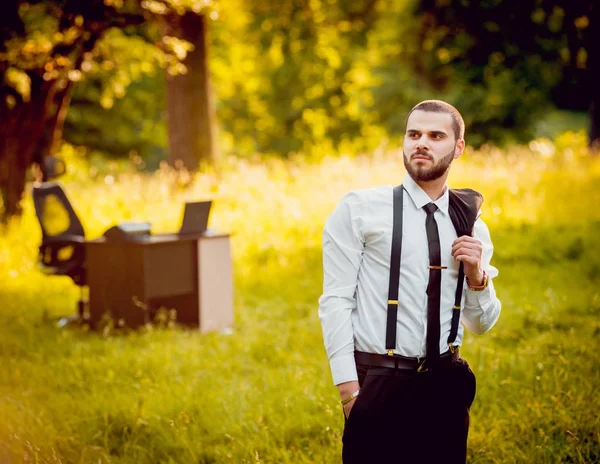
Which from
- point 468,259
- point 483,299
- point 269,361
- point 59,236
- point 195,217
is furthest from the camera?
point 59,236

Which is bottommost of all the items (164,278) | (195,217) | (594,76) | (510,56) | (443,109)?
(164,278)

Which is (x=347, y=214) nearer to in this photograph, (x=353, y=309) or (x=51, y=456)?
(x=353, y=309)

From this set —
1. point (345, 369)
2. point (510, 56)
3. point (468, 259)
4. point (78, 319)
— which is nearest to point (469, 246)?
point (468, 259)

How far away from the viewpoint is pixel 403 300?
2775 millimetres

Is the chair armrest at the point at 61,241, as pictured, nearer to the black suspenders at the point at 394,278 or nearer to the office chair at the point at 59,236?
the office chair at the point at 59,236

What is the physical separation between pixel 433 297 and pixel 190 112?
12.4 meters

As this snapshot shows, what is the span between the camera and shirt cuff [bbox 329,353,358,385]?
271cm

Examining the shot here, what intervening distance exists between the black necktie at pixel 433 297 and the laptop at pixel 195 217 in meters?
5.01

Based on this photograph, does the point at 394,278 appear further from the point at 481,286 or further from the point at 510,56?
the point at 510,56

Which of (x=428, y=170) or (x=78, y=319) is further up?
(x=428, y=170)

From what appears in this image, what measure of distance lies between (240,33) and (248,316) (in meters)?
18.2

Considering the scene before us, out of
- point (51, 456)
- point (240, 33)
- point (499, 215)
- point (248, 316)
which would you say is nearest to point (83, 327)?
point (248, 316)

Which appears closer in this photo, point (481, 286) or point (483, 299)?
point (481, 286)

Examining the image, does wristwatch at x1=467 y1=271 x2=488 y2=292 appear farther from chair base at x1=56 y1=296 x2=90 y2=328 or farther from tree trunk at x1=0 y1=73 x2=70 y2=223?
tree trunk at x1=0 y1=73 x2=70 y2=223
